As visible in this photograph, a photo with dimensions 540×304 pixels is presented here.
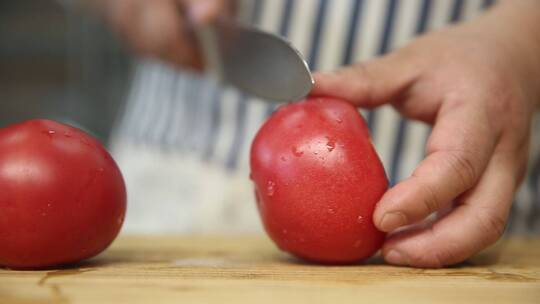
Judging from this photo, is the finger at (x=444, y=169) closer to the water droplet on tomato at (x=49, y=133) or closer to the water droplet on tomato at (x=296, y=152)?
the water droplet on tomato at (x=296, y=152)

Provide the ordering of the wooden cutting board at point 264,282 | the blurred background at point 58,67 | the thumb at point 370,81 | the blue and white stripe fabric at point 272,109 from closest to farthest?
the wooden cutting board at point 264,282 → the thumb at point 370,81 → the blue and white stripe fabric at point 272,109 → the blurred background at point 58,67

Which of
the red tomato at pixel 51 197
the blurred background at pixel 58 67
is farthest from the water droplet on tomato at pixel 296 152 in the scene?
the blurred background at pixel 58 67

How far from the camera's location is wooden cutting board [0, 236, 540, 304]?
2.55 ft

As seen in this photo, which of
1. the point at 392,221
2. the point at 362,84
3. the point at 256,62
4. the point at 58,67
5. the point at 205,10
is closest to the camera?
the point at 392,221

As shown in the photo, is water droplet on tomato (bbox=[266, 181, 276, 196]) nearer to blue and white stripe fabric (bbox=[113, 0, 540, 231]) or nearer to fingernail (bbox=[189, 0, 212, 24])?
fingernail (bbox=[189, 0, 212, 24])

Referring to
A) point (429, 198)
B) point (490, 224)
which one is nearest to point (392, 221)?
point (429, 198)

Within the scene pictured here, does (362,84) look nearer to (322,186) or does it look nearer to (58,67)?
(322,186)

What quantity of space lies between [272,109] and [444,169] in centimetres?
95

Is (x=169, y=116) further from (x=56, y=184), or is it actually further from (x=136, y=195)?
(x=56, y=184)

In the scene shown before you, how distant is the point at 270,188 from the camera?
100 cm

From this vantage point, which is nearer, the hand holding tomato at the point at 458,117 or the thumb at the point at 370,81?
the hand holding tomato at the point at 458,117

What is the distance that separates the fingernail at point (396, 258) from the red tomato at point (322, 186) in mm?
21

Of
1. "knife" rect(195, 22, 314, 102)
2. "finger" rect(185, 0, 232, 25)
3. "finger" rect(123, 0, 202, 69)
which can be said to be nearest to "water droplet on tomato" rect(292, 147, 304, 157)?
"knife" rect(195, 22, 314, 102)

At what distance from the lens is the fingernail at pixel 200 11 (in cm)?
160
